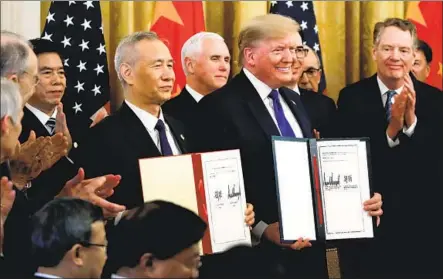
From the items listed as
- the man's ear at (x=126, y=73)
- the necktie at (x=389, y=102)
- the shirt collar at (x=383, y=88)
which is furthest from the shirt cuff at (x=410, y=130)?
the man's ear at (x=126, y=73)

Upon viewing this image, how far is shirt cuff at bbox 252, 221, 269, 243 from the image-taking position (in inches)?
225

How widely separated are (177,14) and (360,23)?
1.58m

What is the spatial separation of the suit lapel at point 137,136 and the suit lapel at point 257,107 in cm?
68

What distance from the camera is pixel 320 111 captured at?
6504 mm

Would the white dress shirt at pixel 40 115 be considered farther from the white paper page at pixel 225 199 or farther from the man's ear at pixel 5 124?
the man's ear at pixel 5 124

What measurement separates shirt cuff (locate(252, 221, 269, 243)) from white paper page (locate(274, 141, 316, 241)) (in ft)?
0.81

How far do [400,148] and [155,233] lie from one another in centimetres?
283

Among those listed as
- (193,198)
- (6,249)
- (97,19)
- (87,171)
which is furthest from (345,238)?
(97,19)

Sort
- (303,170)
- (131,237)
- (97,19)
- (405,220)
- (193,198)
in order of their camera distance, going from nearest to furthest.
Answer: (131,237) → (193,198) → (303,170) → (405,220) → (97,19)

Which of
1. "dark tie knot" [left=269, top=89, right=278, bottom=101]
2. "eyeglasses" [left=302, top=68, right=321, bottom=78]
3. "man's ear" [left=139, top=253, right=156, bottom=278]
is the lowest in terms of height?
"man's ear" [left=139, top=253, right=156, bottom=278]

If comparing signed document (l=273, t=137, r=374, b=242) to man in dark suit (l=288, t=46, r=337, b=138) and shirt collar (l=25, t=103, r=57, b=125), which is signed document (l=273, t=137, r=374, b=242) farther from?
Answer: shirt collar (l=25, t=103, r=57, b=125)

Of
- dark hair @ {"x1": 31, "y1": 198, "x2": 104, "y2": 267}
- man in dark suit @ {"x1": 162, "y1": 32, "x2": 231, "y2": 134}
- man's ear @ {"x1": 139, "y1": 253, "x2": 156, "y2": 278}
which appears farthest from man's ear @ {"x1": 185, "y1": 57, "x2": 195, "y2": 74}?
man's ear @ {"x1": 139, "y1": 253, "x2": 156, "y2": 278}

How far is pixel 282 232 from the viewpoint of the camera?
5.48 m

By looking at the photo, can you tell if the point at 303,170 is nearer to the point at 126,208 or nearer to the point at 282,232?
the point at 282,232
